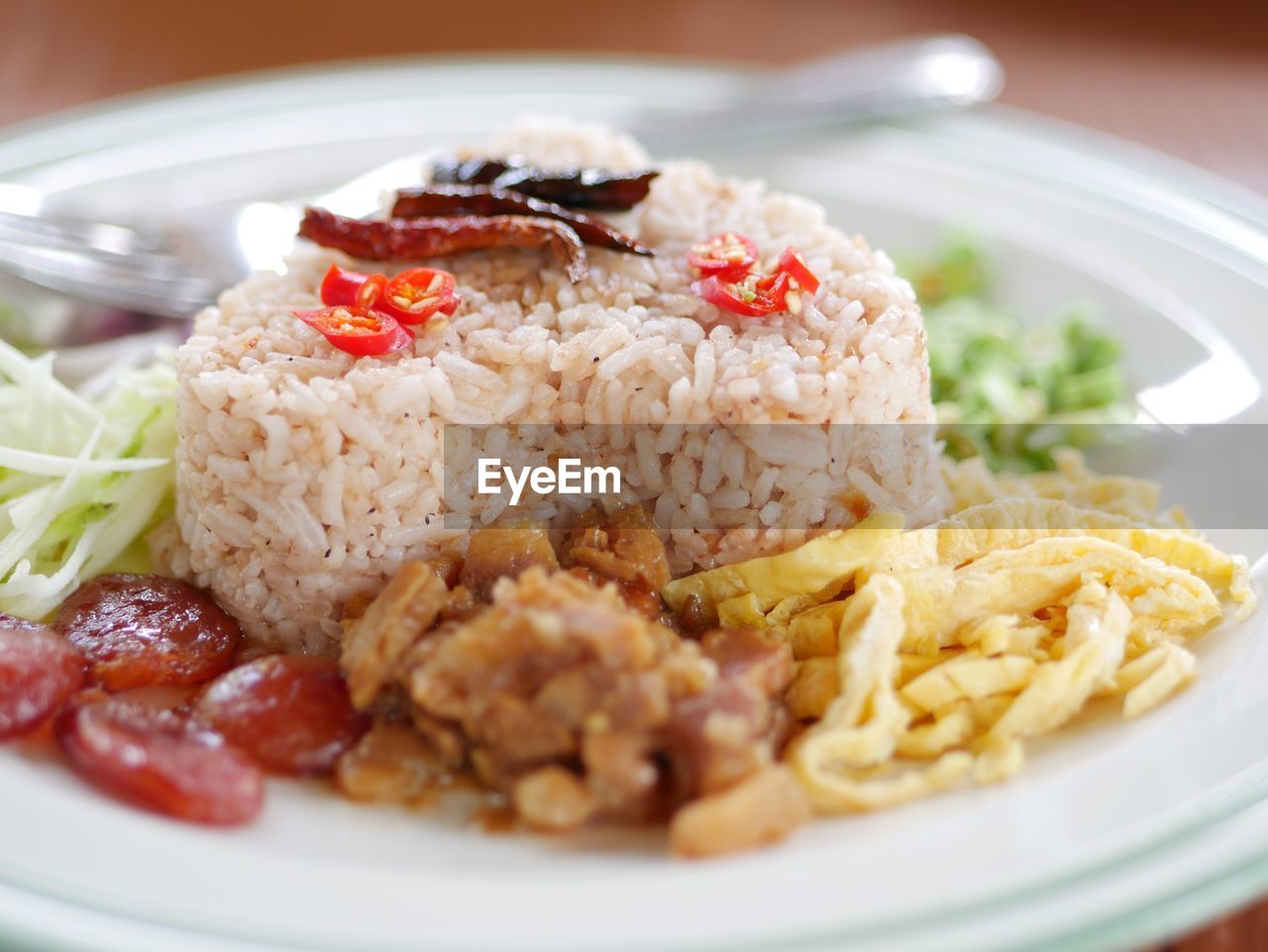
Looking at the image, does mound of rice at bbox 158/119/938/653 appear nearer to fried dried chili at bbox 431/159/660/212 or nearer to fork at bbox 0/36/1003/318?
fried dried chili at bbox 431/159/660/212

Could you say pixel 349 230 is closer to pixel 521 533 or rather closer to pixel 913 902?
pixel 521 533

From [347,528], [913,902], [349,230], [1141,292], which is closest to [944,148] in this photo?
[1141,292]

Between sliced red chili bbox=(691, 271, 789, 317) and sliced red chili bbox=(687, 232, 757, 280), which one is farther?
sliced red chili bbox=(687, 232, 757, 280)

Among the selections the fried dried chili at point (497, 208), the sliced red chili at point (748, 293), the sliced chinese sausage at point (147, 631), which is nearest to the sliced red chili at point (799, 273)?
the sliced red chili at point (748, 293)

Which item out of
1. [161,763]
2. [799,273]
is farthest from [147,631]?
[799,273]

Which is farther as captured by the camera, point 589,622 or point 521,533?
point 521,533

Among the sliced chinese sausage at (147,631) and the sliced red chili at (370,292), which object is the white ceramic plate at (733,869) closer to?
the sliced chinese sausage at (147,631)

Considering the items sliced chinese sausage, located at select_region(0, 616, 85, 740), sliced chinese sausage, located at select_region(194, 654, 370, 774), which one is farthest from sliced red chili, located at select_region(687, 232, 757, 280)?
sliced chinese sausage, located at select_region(0, 616, 85, 740)
